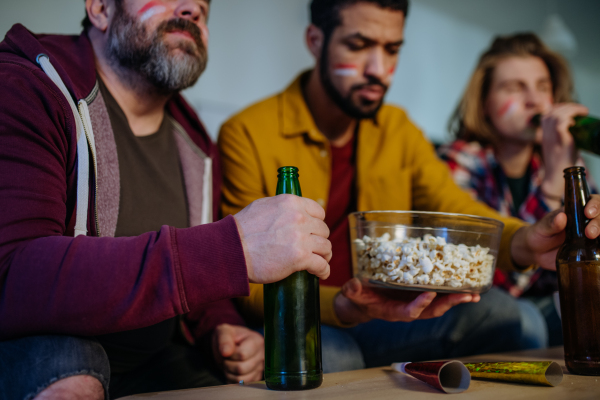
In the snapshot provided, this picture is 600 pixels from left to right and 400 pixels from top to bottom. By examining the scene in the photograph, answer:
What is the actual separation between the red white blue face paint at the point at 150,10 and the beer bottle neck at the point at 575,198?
897 mm

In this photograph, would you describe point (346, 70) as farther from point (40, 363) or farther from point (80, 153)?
point (40, 363)

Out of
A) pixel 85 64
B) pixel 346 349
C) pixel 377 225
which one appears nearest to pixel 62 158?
pixel 85 64

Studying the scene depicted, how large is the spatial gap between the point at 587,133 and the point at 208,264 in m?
1.41

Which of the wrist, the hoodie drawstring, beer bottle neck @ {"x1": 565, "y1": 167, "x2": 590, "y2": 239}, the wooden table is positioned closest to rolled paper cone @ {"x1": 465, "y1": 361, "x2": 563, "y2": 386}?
the wooden table

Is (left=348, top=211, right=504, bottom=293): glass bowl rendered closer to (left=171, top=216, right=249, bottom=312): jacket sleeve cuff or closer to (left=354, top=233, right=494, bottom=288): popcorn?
(left=354, top=233, right=494, bottom=288): popcorn

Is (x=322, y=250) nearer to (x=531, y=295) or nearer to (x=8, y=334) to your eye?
(x=8, y=334)

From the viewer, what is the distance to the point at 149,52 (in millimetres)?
1051

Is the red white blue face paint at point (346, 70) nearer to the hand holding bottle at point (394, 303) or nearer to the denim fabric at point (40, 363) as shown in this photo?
the hand holding bottle at point (394, 303)

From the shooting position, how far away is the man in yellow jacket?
3.89 feet

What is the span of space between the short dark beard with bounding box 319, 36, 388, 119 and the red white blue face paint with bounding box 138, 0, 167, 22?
576 millimetres

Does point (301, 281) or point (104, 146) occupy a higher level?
point (104, 146)

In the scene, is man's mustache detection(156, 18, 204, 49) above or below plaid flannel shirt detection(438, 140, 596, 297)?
above

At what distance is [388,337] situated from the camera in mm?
1208

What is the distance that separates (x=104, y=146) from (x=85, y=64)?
17cm
